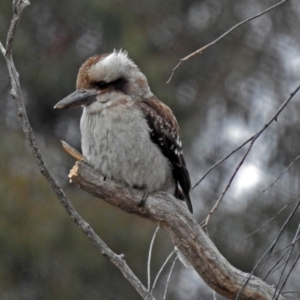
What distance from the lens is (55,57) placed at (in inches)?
460

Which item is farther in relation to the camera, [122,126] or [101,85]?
[101,85]

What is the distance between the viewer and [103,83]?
4160 millimetres

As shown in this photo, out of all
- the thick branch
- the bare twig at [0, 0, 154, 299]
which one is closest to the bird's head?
the thick branch

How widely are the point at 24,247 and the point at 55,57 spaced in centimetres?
299

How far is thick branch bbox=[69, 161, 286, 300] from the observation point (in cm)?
347

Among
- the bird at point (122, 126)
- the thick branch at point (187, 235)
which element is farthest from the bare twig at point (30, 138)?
the bird at point (122, 126)

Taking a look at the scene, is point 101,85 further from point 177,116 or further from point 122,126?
point 177,116

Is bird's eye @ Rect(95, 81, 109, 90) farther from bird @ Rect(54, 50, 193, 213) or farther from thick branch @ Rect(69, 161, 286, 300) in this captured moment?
thick branch @ Rect(69, 161, 286, 300)

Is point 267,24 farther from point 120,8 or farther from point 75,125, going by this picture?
point 75,125

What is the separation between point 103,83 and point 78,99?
0.16m

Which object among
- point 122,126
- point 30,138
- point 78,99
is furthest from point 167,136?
point 30,138

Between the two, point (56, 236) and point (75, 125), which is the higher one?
point (75, 125)

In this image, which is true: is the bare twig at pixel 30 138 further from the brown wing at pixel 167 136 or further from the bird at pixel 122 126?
the brown wing at pixel 167 136

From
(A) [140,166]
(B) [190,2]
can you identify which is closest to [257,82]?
(B) [190,2]
